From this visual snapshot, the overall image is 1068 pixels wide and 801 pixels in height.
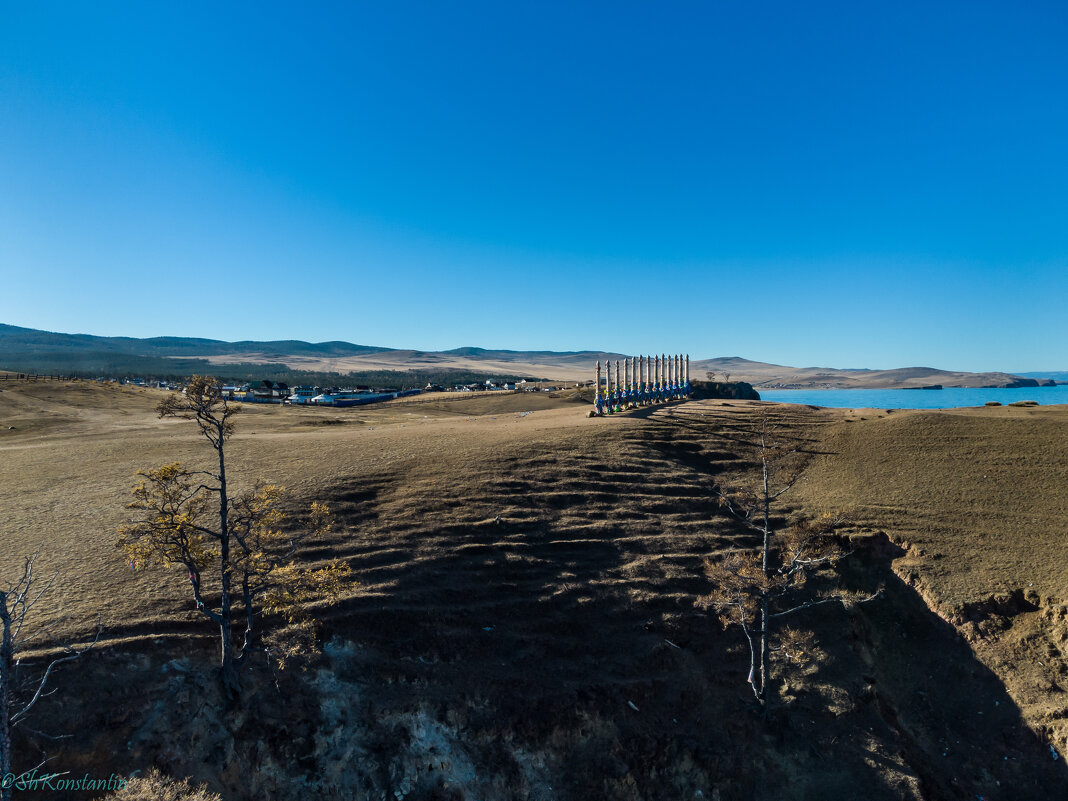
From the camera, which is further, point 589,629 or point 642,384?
point 642,384

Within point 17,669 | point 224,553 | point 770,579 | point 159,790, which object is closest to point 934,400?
point 770,579

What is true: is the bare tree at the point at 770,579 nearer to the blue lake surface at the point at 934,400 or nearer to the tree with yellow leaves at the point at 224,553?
the tree with yellow leaves at the point at 224,553

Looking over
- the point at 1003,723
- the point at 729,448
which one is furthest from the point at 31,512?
the point at 1003,723

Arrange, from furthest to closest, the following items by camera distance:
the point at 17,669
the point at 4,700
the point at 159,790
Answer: the point at 17,669 < the point at 159,790 < the point at 4,700

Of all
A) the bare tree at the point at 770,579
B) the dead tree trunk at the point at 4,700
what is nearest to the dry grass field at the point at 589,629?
the bare tree at the point at 770,579

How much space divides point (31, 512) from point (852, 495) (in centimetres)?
3994

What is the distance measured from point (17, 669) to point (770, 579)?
21.4 metres

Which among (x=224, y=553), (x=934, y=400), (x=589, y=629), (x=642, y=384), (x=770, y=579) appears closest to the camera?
(x=224, y=553)

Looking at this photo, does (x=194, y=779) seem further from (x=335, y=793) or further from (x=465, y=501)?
(x=465, y=501)

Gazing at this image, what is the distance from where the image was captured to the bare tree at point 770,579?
1644 centimetres

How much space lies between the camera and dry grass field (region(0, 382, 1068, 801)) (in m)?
14.8

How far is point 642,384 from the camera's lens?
166ft

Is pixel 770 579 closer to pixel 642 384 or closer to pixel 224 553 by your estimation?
pixel 224 553

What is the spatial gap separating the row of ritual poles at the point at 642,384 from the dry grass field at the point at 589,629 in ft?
42.0
